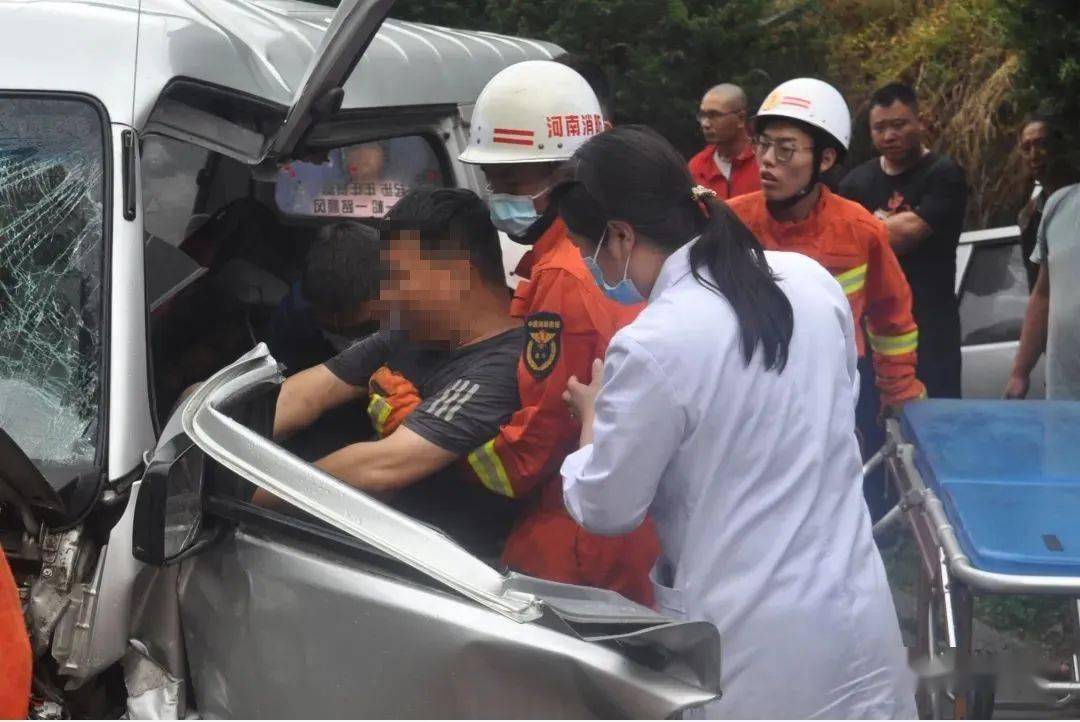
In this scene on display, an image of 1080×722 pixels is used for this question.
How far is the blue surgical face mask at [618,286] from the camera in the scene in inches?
96.2

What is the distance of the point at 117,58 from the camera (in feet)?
9.06

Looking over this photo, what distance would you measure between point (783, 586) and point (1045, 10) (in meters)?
4.29

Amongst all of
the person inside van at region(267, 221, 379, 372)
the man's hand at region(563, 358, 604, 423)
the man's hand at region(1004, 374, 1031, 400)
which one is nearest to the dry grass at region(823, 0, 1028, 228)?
the man's hand at region(1004, 374, 1031, 400)

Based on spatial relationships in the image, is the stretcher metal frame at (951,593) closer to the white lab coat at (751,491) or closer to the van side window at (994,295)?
the white lab coat at (751,491)

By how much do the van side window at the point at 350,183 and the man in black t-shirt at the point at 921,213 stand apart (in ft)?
7.30

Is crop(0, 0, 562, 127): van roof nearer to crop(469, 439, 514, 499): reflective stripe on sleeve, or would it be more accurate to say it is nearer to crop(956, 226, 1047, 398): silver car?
crop(469, 439, 514, 499): reflective stripe on sleeve

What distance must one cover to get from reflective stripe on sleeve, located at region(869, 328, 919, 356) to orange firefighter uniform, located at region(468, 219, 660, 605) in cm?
164

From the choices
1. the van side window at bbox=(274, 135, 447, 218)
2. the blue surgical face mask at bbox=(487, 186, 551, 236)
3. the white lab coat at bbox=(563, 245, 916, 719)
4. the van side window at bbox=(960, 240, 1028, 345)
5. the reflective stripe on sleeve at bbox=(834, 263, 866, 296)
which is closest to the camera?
the white lab coat at bbox=(563, 245, 916, 719)

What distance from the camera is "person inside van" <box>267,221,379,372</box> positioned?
350 centimetres

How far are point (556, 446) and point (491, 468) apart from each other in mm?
144

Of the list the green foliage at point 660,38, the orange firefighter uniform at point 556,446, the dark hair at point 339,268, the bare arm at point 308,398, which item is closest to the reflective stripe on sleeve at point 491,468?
the orange firefighter uniform at point 556,446

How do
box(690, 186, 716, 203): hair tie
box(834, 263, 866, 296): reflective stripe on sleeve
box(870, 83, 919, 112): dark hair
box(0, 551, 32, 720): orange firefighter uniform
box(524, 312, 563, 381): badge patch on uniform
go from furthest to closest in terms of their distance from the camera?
box(870, 83, 919, 112): dark hair, box(834, 263, 866, 296): reflective stripe on sleeve, box(524, 312, 563, 381): badge patch on uniform, box(690, 186, 716, 203): hair tie, box(0, 551, 32, 720): orange firefighter uniform

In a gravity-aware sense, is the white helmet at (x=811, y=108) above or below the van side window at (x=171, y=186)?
above

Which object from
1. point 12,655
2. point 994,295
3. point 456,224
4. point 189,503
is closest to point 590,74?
point 994,295
